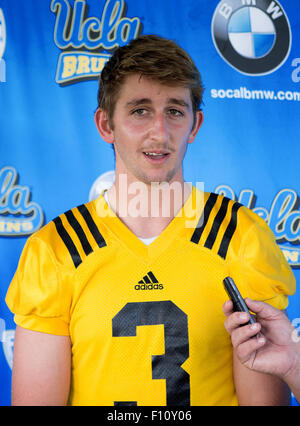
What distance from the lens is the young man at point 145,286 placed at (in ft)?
2.88

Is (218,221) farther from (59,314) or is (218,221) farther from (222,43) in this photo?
(222,43)

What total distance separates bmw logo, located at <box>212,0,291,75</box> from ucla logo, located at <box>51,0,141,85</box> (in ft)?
1.20

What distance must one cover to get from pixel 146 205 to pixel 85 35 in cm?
115

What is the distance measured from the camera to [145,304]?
35.4 inches

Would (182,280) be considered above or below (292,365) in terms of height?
above

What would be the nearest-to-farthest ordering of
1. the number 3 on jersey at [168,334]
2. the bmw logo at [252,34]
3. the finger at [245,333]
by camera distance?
the finger at [245,333] → the number 3 on jersey at [168,334] → the bmw logo at [252,34]

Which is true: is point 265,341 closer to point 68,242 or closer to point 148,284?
point 148,284

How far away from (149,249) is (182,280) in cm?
10

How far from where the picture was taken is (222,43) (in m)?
1.90

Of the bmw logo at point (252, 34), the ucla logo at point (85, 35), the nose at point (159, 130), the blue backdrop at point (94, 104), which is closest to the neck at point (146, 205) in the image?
the nose at point (159, 130)

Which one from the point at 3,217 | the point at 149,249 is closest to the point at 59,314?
the point at 149,249

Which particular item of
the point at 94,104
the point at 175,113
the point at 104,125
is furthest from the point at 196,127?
the point at 94,104

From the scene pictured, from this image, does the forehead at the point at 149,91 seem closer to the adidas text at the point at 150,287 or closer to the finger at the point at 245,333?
the adidas text at the point at 150,287

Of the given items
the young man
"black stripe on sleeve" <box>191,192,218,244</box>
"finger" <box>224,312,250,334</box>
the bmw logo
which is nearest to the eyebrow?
the young man
